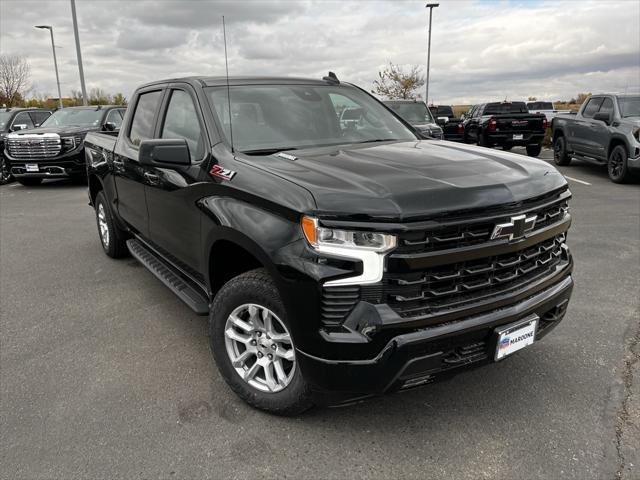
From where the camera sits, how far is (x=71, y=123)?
1226 cm

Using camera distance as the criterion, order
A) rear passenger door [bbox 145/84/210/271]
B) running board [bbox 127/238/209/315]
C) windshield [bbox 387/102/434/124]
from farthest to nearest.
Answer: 1. windshield [bbox 387/102/434/124]
2. running board [bbox 127/238/209/315]
3. rear passenger door [bbox 145/84/210/271]

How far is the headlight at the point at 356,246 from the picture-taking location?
88.2 inches

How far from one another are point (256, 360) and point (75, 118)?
11581mm

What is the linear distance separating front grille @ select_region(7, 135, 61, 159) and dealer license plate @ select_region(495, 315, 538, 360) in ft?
36.1

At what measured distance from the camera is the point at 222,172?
9.69 feet

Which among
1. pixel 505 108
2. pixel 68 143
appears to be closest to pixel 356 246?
pixel 68 143

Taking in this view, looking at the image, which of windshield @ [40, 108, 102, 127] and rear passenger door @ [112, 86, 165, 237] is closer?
rear passenger door @ [112, 86, 165, 237]

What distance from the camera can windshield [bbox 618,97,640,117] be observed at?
1062 cm

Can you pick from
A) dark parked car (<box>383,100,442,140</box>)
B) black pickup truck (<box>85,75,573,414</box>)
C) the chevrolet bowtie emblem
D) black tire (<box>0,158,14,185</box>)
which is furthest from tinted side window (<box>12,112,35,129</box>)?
the chevrolet bowtie emblem

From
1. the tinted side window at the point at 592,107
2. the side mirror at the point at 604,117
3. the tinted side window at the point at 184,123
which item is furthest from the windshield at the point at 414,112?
the tinted side window at the point at 184,123

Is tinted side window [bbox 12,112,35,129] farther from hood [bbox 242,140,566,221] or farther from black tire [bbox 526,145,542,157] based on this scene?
black tire [bbox 526,145,542,157]

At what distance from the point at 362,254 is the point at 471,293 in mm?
600

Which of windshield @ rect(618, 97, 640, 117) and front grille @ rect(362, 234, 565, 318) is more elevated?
windshield @ rect(618, 97, 640, 117)

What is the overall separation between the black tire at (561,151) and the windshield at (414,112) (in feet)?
10.9
